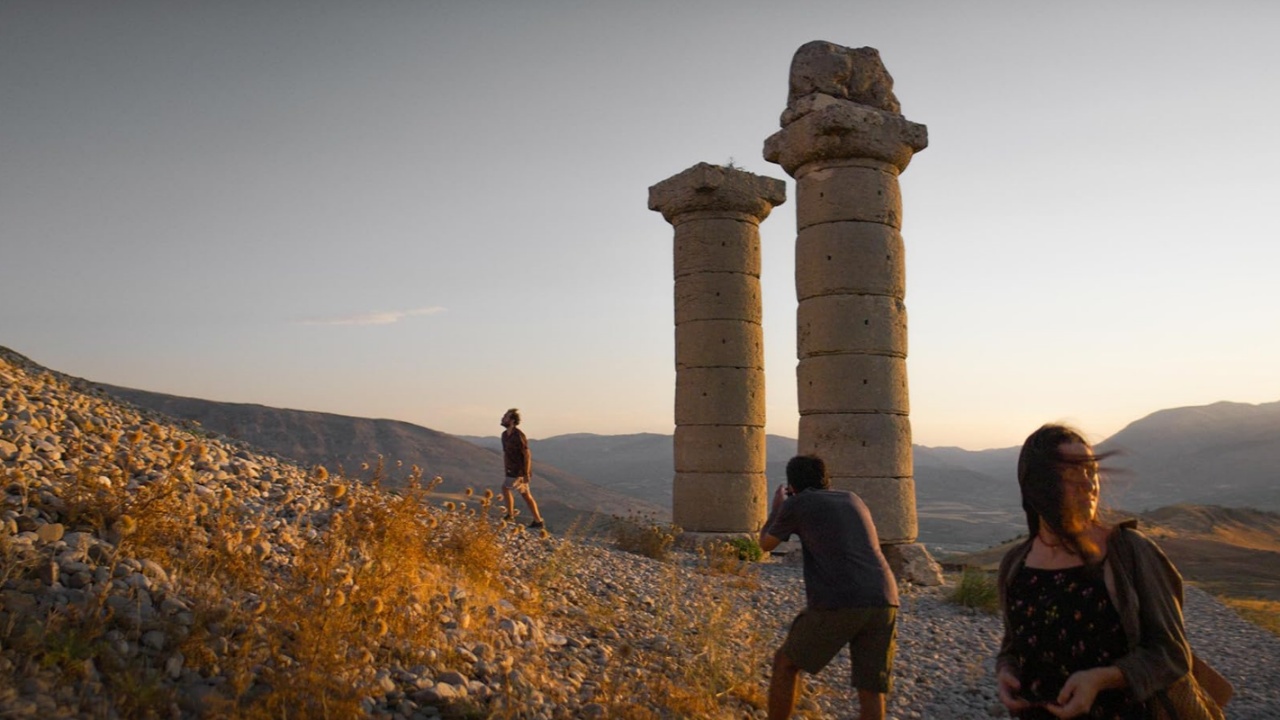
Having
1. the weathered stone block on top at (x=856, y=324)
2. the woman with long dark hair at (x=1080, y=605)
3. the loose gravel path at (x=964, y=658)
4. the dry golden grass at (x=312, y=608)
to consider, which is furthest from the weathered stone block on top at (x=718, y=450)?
the woman with long dark hair at (x=1080, y=605)

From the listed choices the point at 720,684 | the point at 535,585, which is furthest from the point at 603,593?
the point at 720,684

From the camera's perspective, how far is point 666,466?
347 feet

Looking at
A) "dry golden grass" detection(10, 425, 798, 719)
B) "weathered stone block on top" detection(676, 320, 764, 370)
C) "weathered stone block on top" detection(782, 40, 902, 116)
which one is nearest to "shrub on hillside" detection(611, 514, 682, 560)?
"weathered stone block on top" detection(676, 320, 764, 370)

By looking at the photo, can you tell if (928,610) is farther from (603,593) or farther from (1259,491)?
(1259,491)

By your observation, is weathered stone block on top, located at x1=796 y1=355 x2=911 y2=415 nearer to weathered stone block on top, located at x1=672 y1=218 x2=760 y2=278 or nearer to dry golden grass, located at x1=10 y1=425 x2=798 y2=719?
weathered stone block on top, located at x1=672 y1=218 x2=760 y2=278

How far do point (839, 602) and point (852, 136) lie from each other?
9620 mm

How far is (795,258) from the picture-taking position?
545 inches

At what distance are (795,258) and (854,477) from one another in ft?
11.4

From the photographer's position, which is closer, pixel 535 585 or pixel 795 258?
pixel 535 585

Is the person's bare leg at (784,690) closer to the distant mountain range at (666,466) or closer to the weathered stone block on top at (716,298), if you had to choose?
the weathered stone block on top at (716,298)

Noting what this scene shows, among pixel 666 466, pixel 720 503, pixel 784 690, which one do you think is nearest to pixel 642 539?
pixel 720 503

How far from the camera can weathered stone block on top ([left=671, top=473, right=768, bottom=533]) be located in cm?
1513

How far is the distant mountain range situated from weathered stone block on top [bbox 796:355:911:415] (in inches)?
901

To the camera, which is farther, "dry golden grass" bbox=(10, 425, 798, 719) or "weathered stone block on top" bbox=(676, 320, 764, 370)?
"weathered stone block on top" bbox=(676, 320, 764, 370)
